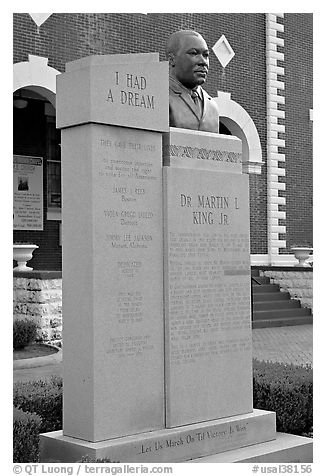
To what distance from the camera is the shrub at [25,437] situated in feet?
19.6

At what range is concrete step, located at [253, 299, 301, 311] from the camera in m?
18.3

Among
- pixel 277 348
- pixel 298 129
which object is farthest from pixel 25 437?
pixel 298 129

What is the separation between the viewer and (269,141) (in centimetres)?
2222

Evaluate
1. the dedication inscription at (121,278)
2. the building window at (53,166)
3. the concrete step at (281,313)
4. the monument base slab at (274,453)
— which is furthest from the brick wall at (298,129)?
the dedication inscription at (121,278)

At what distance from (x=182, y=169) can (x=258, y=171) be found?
15.7 meters

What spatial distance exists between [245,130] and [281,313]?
5756 mm

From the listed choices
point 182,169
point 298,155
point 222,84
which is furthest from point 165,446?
point 298,155

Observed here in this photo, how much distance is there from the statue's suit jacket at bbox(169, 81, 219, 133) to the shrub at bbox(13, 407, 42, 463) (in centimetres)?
268

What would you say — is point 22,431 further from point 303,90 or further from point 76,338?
point 303,90

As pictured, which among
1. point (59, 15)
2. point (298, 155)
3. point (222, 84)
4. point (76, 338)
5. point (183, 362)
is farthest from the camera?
point (298, 155)

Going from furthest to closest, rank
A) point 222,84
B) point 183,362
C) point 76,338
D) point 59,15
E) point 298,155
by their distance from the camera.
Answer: point 298,155 → point 222,84 → point 59,15 → point 183,362 → point 76,338

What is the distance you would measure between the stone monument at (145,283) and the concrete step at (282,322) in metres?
10.4

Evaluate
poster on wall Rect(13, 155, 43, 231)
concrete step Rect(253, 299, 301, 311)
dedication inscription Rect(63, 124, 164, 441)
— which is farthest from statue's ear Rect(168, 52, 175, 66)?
poster on wall Rect(13, 155, 43, 231)

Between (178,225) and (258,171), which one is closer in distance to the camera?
(178,225)
